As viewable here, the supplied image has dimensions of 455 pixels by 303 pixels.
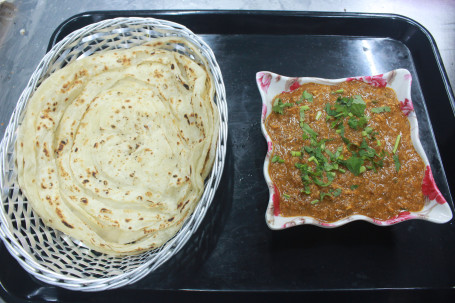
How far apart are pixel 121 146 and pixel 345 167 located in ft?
3.65

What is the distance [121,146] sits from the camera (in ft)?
5.65

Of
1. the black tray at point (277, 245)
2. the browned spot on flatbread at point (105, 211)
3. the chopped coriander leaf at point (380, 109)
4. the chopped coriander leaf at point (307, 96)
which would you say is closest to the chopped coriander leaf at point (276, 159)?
Answer: the black tray at point (277, 245)

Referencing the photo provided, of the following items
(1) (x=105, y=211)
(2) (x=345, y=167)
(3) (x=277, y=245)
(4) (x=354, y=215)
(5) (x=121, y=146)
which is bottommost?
(3) (x=277, y=245)

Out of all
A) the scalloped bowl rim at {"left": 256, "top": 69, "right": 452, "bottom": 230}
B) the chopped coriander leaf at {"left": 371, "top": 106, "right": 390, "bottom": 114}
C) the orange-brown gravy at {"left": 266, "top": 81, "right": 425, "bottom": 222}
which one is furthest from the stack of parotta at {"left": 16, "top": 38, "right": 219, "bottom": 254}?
the chopped coriander leaf at {"left": 371, "top": 106, "right": 390, "bottom": 114}

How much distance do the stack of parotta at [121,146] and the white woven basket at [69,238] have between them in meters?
0.05

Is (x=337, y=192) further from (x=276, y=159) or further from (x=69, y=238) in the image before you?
(x=69, y=238)

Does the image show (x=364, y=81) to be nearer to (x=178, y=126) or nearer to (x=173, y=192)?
(x=178, y=126)

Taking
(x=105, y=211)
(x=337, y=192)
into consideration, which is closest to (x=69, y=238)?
(x=105, y=211)

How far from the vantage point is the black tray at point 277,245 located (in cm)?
175

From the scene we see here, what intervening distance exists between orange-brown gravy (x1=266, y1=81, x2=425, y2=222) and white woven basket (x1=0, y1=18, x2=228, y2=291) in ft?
1.13

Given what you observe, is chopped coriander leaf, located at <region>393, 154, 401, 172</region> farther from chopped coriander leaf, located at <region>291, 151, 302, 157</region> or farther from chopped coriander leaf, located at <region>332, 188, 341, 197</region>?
chopped coriander leaf, located at <region>291, 151, 302, 157</region>

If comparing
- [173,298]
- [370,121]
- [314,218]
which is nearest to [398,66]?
[370,121]

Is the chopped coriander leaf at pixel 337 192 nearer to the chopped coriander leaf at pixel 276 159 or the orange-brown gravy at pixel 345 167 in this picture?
the orange-brown gravy at pixel 345 167

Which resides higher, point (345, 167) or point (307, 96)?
point (307, 96)
